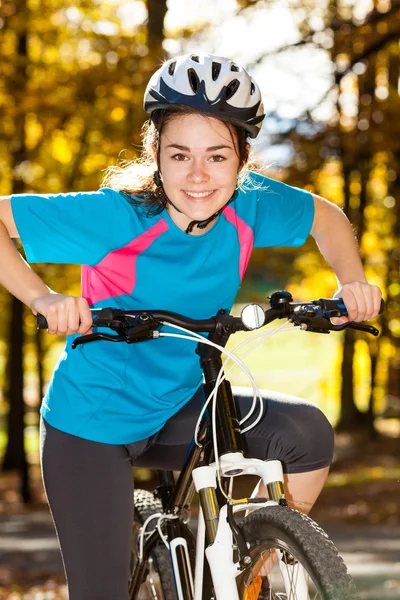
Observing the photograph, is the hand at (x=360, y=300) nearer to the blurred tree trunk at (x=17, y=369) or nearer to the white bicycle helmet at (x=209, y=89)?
the white bicycle helmet at (x=209, y=89)

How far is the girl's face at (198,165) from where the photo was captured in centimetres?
284

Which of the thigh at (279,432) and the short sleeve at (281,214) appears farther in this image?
the short sleeve at (281,214)

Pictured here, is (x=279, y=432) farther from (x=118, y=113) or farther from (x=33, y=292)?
(x=118, y=113)

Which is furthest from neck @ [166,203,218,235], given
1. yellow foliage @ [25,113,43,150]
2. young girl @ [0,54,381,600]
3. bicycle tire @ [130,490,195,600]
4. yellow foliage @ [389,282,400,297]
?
yellow foliage @ [389,282,400,297]

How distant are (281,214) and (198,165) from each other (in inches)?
19.6

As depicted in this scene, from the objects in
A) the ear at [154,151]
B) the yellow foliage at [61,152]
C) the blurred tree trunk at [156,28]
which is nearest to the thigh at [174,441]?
the ear at [154,151]

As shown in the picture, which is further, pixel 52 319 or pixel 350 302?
pixel 350 302

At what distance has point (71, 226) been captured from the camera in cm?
279

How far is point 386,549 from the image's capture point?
8477mm

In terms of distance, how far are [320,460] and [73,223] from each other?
1121 mm

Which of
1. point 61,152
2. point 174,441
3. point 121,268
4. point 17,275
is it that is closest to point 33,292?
point 17,275

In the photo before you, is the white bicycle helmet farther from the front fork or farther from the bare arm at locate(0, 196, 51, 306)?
the front fork

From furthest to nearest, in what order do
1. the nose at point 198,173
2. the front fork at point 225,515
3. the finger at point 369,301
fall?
the nose at point 198,173
the finger at point 369,301
the front fork at point 225,515

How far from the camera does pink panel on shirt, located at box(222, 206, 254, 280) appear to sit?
3.03m
